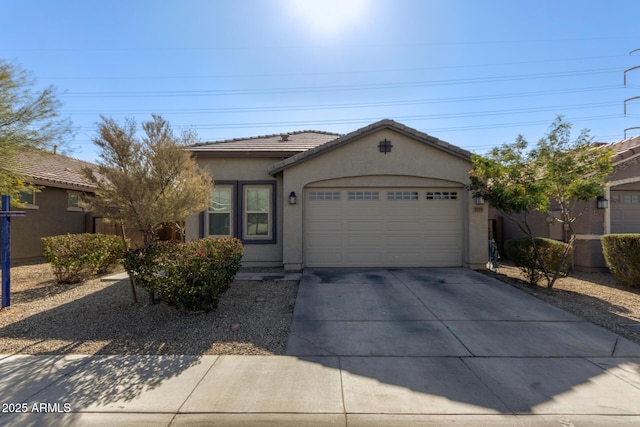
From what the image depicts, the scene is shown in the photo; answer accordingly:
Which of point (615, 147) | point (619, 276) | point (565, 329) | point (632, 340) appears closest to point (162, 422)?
point (565, 329)

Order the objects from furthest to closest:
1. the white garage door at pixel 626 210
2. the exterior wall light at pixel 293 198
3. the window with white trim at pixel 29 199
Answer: the window with white trim at pixel 29 199 < the white garage door at pixel 626 210 < the exterior wall light at pixel 293 198

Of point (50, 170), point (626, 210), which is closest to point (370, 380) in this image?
point (626, 210)

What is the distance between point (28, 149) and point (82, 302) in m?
4.27

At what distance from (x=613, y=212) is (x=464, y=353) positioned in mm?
9461

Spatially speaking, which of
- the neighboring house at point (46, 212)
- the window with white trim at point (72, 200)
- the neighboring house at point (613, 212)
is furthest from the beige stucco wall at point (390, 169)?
the window with white trim at point (72, 200)

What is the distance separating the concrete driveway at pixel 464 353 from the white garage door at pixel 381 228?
8.36 feet

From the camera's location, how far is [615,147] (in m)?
10.7

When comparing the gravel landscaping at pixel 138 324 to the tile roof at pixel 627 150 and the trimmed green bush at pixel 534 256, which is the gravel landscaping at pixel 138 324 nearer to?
the trimmed green bush at pixel 534 256

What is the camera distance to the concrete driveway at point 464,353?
338cm

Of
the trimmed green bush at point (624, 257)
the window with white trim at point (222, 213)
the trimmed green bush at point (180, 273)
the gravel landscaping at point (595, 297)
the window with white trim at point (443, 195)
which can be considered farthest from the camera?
the window with white trim at point (222, 213)

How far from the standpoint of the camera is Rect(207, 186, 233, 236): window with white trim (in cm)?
1065

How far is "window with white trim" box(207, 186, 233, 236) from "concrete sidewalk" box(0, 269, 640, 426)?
569cm

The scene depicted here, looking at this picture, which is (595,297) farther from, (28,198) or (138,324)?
(28,198)

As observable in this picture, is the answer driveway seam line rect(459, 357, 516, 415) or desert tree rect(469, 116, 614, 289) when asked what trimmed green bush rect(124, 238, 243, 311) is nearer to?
driveway seam line rect(459, 357, 516, 415)
